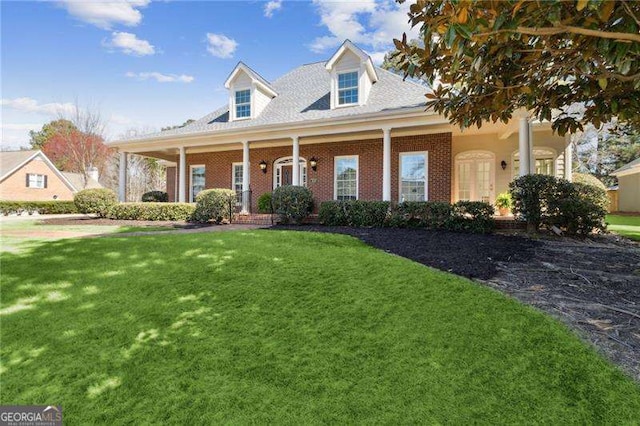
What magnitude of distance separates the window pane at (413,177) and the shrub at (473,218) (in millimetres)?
3108

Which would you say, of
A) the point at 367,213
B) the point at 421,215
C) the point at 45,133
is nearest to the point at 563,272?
the point at 421,215

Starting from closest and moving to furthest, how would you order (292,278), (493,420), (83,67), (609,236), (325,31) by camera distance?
1. (493,420)
2. (292,278)
3. (609,236)
4. (325,31)
5. (83,67)

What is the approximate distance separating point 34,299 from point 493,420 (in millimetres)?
4932

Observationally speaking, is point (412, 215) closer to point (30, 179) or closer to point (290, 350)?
point (290, 350)

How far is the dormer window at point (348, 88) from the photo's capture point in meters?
13.0

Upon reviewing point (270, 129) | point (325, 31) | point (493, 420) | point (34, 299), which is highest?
point (325, 31)

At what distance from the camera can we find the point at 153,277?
445 centimetres

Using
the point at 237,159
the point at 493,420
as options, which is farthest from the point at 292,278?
the point at 237,159

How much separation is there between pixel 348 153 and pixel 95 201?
11201 mm

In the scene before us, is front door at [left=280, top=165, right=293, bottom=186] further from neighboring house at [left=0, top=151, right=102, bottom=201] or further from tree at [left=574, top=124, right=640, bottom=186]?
tree at [left=574, top=124, right=640, bottom=186]

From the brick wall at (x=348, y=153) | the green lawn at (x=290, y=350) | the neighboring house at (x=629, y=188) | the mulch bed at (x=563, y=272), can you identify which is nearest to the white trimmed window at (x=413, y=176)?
the brick wall at (x=348, y=153)

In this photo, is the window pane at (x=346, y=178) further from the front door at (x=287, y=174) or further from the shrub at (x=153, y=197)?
the shrub at (x=153, y=197)

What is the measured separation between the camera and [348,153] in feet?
44.9

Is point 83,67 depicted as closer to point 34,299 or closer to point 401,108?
point 401,108
